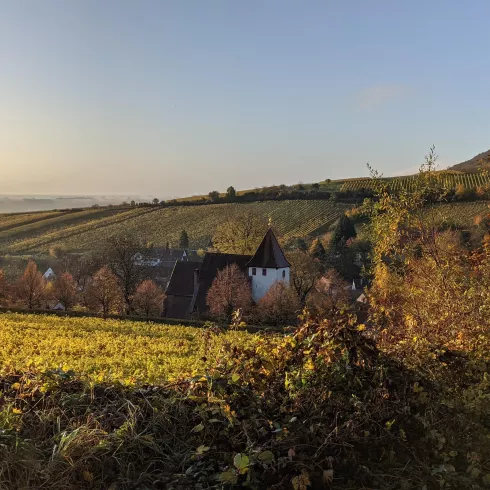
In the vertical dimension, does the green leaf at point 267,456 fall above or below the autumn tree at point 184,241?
above

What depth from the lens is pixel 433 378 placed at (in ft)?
13.9

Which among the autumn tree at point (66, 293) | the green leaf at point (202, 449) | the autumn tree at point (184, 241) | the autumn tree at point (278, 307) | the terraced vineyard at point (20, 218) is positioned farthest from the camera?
the terraced vineyard at point (20, 218)

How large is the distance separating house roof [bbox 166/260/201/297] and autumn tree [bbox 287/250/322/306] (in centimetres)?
896

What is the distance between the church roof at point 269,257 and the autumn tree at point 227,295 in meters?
2.87

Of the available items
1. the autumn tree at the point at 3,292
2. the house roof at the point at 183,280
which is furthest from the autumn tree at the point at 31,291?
the house roof at the point at 183,280

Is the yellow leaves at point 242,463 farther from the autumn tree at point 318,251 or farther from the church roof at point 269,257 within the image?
the autumn tree at point 318,251

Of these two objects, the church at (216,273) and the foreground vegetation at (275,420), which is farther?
the church at (216,273)

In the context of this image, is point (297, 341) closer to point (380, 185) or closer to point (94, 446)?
point (94, 446)

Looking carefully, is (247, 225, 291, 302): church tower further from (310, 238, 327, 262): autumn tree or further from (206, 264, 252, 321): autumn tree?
(310, 238, 327, 262): autumn tree

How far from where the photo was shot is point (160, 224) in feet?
295

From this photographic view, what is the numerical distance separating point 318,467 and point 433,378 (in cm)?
171

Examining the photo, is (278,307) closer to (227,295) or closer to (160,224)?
(227,295)

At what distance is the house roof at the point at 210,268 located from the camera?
3179cm

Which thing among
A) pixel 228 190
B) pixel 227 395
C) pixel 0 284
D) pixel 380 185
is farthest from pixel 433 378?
pixel 228 190
